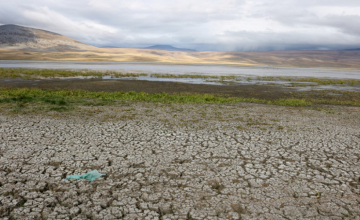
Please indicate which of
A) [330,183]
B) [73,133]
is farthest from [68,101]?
[330,183]

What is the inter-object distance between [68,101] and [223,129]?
8.63 m

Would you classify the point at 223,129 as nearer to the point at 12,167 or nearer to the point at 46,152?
the point at 46,152

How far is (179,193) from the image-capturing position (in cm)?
442

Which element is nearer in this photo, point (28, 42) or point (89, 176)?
point (89, 176)

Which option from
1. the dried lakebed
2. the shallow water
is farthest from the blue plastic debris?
the shallow water

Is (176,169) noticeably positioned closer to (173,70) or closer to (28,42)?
(173,70)

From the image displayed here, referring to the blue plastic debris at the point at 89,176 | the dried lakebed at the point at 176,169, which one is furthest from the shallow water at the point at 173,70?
the blue plastic debris at the point at 89,176

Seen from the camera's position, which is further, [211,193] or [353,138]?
[353,138]

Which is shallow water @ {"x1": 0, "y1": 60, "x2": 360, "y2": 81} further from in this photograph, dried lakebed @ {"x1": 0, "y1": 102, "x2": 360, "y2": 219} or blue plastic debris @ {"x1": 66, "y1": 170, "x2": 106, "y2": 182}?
blue plastic debris @ {"x1": 66, "y1": 170, "x2": 106, "y2": 182}

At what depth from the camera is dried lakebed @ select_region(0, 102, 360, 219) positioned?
3969 millimetres

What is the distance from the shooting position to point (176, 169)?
17.6ft

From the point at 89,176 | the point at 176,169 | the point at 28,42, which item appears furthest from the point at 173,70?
the point at 28,42

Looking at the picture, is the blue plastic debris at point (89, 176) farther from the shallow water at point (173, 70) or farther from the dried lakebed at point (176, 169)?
the shallow water at point (173, 70)

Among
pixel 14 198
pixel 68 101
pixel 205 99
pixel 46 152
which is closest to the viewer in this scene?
pixel 14 198
